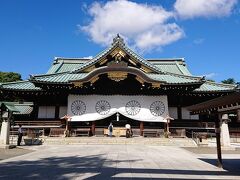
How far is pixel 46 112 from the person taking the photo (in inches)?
912

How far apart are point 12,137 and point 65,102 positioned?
18.1ft

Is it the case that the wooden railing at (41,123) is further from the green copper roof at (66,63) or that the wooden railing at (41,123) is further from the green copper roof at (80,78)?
the green copper roof at (66,63)

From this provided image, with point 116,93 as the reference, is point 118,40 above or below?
above

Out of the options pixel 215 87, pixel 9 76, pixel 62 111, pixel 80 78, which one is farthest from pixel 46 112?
pixel 9 76

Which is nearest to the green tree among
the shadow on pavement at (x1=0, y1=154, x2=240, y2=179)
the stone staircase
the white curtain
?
the white curtain

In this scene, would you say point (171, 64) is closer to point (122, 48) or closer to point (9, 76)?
point (122, 48)

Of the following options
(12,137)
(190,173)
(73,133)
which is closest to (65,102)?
(73,133)

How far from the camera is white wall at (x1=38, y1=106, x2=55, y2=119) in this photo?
23.1 meters

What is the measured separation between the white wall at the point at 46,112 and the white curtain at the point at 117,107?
236 cm

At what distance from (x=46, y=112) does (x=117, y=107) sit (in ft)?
22.2

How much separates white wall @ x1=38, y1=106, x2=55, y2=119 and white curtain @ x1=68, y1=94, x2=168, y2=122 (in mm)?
2362

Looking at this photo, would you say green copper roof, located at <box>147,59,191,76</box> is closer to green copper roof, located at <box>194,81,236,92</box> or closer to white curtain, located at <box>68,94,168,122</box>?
green copper roof, located at <box>194,81,236,92</box>

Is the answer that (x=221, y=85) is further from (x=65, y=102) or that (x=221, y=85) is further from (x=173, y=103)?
(x=65, y=102)

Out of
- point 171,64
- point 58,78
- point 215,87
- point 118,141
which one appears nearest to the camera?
point 118,141
